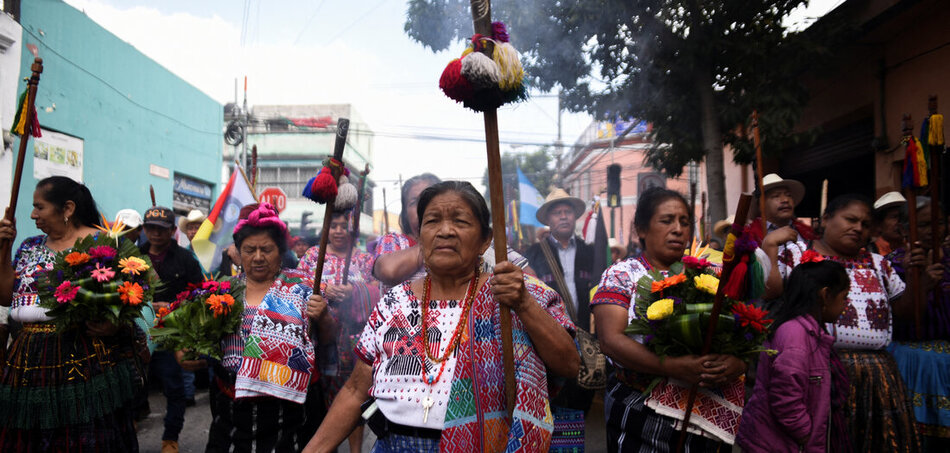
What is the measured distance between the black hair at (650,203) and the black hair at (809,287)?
2.98 ft

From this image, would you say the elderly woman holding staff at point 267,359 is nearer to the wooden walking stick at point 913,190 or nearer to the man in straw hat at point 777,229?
the man in straw hat at point 777,229

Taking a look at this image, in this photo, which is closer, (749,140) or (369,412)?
(369,412)

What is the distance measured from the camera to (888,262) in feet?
13.4

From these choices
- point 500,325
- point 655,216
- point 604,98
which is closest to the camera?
point 500,325

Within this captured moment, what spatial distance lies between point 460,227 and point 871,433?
3.42 metres

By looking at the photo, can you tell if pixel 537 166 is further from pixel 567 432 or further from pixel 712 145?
pixel 567 432

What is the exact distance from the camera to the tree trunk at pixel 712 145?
747cm

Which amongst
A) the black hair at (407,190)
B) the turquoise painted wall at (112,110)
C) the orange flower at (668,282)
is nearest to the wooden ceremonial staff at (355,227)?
the black hair at (407,190)

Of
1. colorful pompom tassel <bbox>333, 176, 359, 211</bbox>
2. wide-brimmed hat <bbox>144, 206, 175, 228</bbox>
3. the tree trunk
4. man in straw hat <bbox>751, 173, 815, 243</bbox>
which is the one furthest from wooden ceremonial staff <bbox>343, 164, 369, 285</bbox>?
the tree trunk

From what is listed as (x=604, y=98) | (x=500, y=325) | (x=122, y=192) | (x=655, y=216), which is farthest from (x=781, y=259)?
(x=122, y=192)

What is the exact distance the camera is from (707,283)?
253 centimetres

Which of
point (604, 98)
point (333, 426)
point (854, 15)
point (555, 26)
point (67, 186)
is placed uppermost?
point (854, 15)

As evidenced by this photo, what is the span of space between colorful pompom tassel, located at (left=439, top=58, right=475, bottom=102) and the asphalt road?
433 centimetres

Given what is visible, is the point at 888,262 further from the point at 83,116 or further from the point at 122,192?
the point at 122,192
